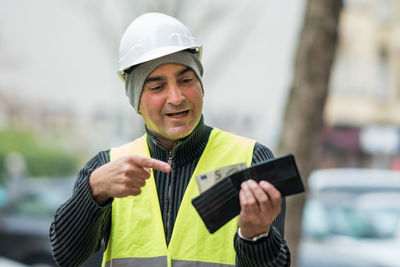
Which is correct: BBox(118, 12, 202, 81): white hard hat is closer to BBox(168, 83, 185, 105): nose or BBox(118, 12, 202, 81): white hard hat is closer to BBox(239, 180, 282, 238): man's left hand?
BBox(168, 83, 185, 105): nose

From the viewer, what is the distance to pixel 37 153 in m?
15.6

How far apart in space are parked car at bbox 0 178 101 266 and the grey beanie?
550cm

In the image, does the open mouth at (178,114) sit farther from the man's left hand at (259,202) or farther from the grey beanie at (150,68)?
the man's left hand at (259,202)

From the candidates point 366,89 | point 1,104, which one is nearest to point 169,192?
point 1,104

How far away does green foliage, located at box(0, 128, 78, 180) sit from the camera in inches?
609

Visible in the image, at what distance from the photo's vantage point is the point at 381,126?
67.3ft

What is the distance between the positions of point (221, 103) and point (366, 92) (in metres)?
5.47

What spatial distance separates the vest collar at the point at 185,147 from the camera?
212 cm

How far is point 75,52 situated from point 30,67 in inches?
50.6

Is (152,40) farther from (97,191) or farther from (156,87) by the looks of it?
(97,191)

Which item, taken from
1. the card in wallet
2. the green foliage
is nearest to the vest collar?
the card in wallet

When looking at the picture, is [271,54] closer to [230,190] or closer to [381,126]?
[381,126]

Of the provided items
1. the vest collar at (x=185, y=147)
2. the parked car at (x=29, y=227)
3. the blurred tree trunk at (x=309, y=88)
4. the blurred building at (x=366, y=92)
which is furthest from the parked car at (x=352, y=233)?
the blurred building at (x=366, y=92)

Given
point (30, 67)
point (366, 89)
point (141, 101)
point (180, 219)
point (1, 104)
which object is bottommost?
point (180, 219)
